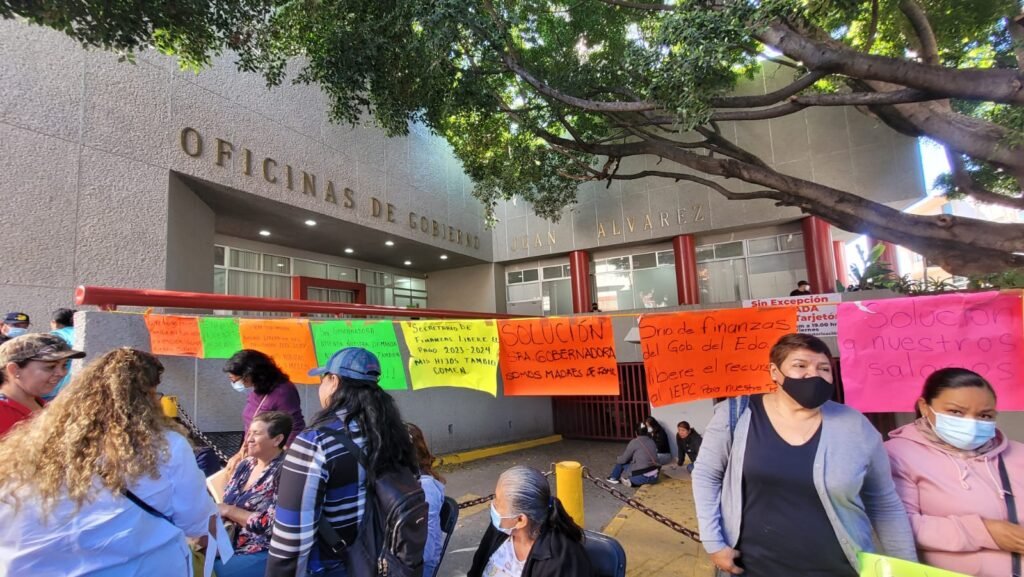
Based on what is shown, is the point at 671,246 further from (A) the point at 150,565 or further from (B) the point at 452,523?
(A) the point at 150,565

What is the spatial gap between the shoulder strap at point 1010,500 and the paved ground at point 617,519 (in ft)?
8.40

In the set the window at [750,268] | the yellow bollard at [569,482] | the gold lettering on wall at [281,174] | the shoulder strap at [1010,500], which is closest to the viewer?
the shoulder strap at [1010,500]


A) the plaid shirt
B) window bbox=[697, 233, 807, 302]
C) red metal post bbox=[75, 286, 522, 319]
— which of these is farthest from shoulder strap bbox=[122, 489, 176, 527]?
window bbox=[697, 233, 807, 302]

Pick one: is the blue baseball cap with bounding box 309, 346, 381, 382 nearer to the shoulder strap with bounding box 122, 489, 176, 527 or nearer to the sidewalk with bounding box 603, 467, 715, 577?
the shoulder strap with bounding box 122, 489, 176, 527

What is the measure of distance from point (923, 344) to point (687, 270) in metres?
A: 12.4

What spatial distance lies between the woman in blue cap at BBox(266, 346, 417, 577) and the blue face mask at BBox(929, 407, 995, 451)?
228 centimetres

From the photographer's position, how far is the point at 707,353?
344 cm

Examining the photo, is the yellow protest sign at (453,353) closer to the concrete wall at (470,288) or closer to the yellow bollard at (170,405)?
the yellow bollard at (170,405)

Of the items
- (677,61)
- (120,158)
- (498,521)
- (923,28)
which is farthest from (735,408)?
(120,158)

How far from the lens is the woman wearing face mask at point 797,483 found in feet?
5.79

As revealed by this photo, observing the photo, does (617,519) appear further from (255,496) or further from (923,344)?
(255,496)

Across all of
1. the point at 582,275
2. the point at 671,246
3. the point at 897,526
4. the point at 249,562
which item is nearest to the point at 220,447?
the point at 249,562

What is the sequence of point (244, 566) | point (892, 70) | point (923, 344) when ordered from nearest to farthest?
point (244, 566) < point (923, 344) < point (892, 70)

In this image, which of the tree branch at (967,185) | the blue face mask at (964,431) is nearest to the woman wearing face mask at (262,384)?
the blue face mask at (964,431)
